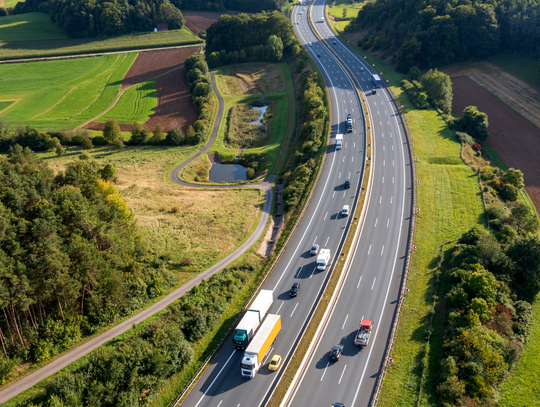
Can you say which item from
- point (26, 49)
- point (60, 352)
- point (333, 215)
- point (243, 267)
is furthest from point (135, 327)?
point (26, 49)

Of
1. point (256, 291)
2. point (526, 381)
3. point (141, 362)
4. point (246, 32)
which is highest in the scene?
point (246, 32)

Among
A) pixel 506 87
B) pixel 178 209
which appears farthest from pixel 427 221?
pixel 506 87

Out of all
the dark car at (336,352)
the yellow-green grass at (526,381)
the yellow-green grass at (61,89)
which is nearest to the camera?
the yellow-green grass at (526,381)

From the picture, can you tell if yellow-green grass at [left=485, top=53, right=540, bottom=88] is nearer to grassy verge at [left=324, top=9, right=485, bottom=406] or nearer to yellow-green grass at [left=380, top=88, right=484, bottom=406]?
grassy verge at [left=324, top=9, right=485, bottom=406]

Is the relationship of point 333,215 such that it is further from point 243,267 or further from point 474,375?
point 474,375

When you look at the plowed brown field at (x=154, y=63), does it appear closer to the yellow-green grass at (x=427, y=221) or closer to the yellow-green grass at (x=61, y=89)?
the yellow-green grass at (x=61, y=89)

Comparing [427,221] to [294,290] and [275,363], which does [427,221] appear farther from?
[275,363]

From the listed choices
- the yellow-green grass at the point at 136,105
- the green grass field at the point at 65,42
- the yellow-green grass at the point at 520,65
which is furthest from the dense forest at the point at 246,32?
the yellow-green grass at the point at 520,65

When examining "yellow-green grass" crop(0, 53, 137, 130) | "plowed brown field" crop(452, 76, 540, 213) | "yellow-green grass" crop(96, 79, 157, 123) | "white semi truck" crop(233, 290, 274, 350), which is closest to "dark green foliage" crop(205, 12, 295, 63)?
"yellow-green grass" crop(96, 79, 157, 123)
